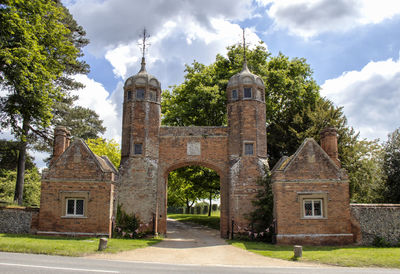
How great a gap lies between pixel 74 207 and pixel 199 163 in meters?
7.75

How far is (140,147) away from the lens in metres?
21.1

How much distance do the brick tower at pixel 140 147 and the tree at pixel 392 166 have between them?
53.6 feet

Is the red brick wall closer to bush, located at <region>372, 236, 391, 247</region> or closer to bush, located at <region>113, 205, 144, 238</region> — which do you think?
bush, located at <region>113, 205, 144, 238</region>

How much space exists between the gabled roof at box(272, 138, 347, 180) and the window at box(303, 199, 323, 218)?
1.27 m

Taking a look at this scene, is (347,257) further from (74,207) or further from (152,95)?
(152,95)

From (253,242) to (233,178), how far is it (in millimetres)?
3981

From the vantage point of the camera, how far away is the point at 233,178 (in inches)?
805

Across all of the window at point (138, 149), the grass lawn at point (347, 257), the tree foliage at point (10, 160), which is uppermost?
the tree foliage at point (10, 160)

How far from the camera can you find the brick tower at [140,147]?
66.4 ft

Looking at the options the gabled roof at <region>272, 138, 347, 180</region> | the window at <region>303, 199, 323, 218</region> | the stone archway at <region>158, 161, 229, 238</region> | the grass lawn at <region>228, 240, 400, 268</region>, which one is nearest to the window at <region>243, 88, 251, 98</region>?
the stone archway at <region>158, 161, 229, 238</region>

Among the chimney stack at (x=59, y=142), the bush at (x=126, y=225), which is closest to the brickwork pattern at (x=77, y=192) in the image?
the chimney stack at (x=59, y=142)

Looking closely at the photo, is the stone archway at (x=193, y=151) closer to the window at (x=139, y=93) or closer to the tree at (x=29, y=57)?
the window at (x=139, y=93)

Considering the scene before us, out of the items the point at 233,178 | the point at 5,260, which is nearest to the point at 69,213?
the point at 5,260

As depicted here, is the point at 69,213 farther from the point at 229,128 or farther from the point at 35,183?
the point at 35,183
